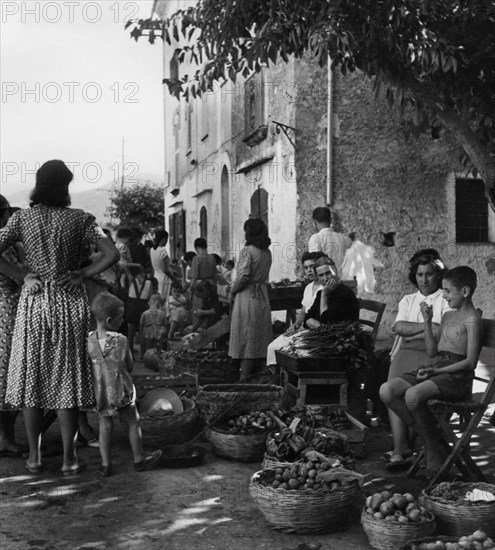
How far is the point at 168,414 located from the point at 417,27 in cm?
418

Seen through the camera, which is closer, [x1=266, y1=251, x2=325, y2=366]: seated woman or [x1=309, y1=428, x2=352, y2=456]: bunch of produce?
[x1=309, y1=428, x2=352, y2=456]: bunch of produce

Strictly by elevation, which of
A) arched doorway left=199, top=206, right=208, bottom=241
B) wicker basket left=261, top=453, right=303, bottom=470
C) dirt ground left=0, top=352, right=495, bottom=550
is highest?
arched doorway left=199, top=206, right=208, bottom=241

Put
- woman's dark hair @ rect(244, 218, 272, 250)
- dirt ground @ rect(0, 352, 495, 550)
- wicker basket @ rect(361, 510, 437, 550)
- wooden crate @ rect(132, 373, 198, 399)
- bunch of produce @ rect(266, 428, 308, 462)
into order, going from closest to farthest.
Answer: wicker basket @ rect(361, 510, 437, 550)
dirt ground @ rect(0, 352, 495, 550)
bunch of produce @ rect(266, 428, 308, 462)
wooden crate @ rect(132, 373, 198, 399)
woman's dark hair @ rect(244, 218, 272, 250)

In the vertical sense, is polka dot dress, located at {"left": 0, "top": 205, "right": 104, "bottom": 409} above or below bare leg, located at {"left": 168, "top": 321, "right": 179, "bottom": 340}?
above

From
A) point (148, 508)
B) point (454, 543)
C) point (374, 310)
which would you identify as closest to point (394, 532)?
point (454, 543)

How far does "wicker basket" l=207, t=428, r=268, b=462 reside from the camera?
19.0 ft

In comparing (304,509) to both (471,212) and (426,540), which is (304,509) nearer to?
(426,540)

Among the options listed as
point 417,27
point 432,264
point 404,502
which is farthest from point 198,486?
point 417,27

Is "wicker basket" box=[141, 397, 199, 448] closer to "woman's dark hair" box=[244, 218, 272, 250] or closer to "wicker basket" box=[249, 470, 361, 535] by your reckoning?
"wicker basket" box=[249, 470, 361, 535]

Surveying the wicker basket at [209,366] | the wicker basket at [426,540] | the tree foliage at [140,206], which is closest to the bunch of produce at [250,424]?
the wicker basket at [426,540]

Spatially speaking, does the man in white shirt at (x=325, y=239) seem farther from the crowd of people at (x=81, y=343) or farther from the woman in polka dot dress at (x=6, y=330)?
the woman in polka dot dress at (x=6, y=330)

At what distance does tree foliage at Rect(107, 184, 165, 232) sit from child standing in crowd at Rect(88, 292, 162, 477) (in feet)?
100

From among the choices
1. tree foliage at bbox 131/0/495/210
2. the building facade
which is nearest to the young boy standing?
tree foliage at bbox 131/0/495/210

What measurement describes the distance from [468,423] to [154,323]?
6740 mm
